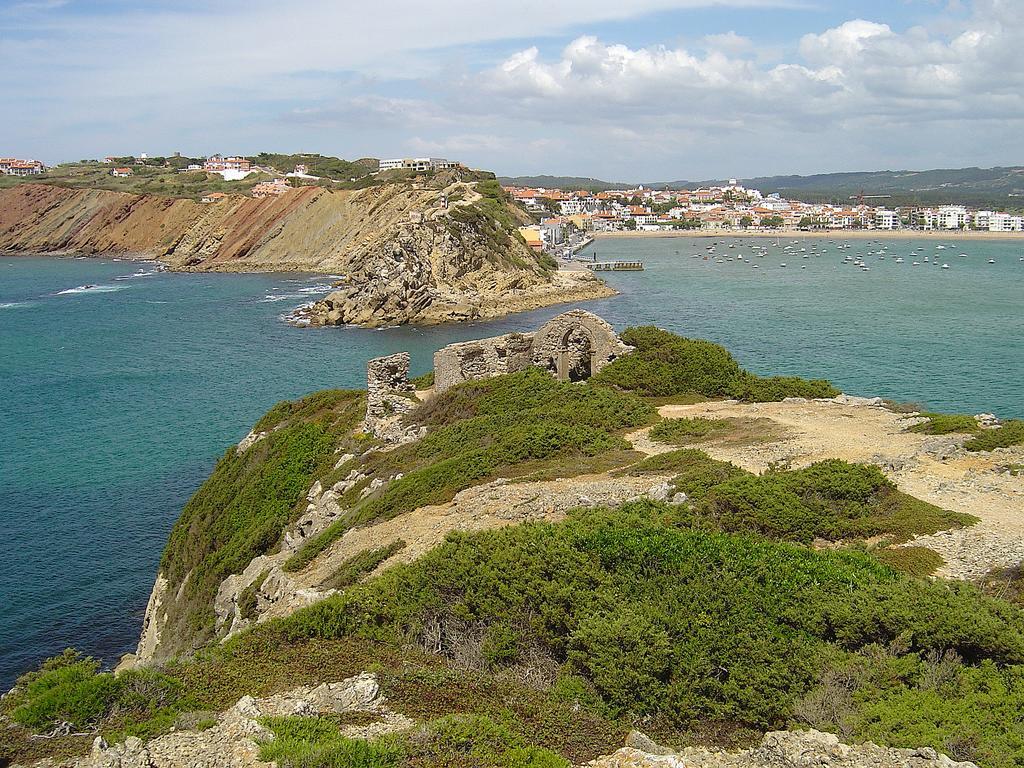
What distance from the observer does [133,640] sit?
2155cm

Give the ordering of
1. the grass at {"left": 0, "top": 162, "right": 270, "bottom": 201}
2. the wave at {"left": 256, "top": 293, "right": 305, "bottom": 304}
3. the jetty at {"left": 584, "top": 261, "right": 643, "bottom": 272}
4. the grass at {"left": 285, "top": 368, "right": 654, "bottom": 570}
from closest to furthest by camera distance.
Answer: the grass at {"left": 285, "top": 368, "right": 654, "bottom": 570} < the wave at {"left": 256, "top": 293, "right": 305, "bottom": 304} < the jetty at {"left": 584, "top": 261, "right": 643, "bottom": 272} < the grass at {"left": 0, "top": 162, "right": 270, "bottom": 201}

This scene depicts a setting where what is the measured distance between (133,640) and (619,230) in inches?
7323

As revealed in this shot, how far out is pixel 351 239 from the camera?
357 feet

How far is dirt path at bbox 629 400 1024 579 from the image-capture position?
11.2 meters

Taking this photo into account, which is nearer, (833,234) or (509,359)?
(509,359)

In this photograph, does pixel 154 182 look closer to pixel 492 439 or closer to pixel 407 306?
pixel 407 306

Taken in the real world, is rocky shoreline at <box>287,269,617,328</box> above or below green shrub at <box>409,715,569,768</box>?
above

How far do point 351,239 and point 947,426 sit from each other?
9880 centimetres

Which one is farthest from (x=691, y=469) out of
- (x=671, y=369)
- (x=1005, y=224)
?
(x=1005, y=224)

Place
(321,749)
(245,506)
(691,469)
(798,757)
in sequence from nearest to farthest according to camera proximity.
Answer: (798,757), (321,749), (691,469), (245,506)

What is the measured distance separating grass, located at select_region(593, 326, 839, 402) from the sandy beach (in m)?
157

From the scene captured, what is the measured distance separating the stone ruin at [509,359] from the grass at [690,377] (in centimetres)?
81

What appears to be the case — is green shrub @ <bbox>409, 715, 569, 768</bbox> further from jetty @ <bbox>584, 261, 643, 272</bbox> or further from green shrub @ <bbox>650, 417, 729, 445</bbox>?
jetty @ <bbox>584, 261, 643, 272</bbox>

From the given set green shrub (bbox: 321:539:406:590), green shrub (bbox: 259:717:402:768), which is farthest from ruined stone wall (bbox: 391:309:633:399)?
green shrub (bbox: 259:717:402:768)
